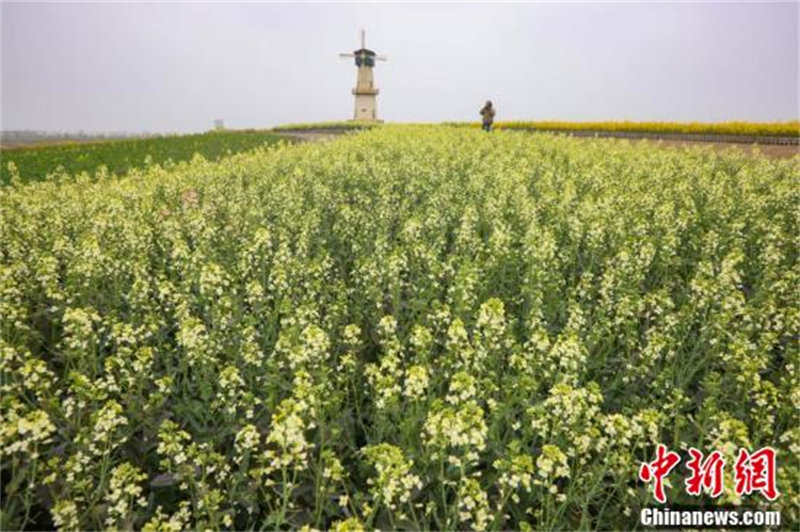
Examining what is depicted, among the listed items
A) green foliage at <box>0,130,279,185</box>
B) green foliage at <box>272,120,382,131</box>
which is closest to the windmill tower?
green foliage at <box>272,120,382,131</box>

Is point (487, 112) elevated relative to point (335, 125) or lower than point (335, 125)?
lower

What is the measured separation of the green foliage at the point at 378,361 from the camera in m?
4.14

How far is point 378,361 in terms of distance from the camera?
7.14 m

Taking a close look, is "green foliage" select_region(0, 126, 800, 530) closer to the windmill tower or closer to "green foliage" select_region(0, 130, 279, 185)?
"green foliage" select_region(0, 130, 279, 185)

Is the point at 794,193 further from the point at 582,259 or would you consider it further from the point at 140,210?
the point at 140,210

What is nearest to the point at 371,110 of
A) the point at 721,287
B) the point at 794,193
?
the point at 794,193
